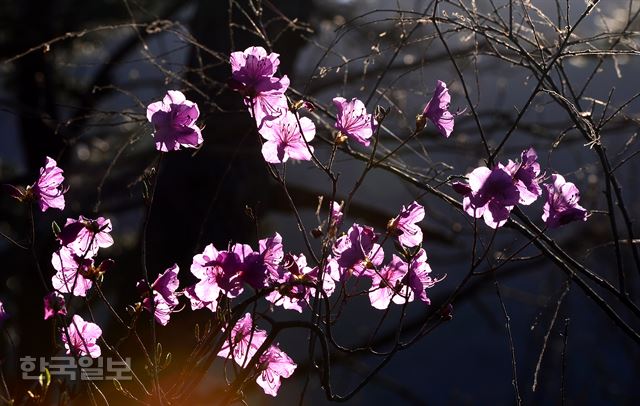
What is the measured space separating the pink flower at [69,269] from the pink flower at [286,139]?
1.15 feet

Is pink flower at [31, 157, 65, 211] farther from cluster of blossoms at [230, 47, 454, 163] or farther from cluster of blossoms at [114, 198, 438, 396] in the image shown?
cluster of blossoms at [230, 47, 454, 163]

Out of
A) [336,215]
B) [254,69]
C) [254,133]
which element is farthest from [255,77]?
[254,133]

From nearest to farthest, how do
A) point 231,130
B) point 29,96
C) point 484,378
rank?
point 231,130 < point 29,96 < point 484,378

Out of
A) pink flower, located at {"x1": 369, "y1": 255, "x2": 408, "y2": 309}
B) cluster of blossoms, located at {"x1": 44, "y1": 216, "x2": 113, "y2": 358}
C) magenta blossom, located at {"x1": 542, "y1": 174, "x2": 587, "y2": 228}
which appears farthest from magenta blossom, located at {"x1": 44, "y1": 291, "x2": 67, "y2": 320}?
magenta blossom, located at {"x1": 542, "y1": 174, "x2": 587, "y2": 228}

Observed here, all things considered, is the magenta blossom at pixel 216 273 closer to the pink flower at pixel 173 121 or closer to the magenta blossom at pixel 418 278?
the pink flower at pixel 173 121

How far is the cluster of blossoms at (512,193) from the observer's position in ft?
3.81

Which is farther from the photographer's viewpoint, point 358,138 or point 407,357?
point 407,357

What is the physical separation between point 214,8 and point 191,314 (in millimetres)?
1464

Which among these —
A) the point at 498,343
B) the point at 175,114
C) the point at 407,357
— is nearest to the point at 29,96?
the point at 175,114

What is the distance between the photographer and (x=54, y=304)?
1.24 metres

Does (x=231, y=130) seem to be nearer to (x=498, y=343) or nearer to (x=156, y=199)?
(x=156, y=199)

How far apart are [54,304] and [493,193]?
2.20 ft

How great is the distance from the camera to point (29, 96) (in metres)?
5.93

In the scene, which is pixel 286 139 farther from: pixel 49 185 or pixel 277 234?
pixel 49 185
